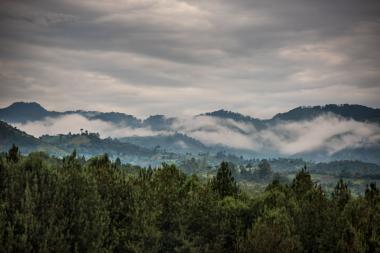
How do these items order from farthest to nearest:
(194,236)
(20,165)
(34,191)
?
(194,236), (20,165), (34,191)

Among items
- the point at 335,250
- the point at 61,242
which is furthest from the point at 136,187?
the point at 335,250

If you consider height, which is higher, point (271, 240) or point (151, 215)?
point (151, 215)

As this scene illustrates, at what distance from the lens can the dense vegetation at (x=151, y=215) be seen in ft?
159

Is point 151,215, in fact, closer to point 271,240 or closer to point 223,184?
point 271,240

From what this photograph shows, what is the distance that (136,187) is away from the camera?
6138 centimetres

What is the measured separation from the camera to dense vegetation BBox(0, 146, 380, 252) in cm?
4844

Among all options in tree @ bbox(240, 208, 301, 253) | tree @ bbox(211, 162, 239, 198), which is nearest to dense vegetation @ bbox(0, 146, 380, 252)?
tree @ bbox(240, 208, 301, 253)

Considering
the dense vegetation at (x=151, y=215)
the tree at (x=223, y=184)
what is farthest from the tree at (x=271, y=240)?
the tree at (x=223, y=184)

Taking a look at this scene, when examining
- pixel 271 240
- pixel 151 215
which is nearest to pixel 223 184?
pixel 151 215

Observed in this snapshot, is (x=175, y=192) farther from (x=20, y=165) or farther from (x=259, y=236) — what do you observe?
(x=20, y=165)

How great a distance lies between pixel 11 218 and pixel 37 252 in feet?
14.4

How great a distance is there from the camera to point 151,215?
59.7m

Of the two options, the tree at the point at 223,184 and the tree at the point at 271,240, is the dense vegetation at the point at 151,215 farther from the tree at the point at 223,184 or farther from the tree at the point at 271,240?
the tree at the point at 223,184

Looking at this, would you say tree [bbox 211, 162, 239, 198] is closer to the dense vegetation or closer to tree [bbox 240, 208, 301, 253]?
the dense vegetation
